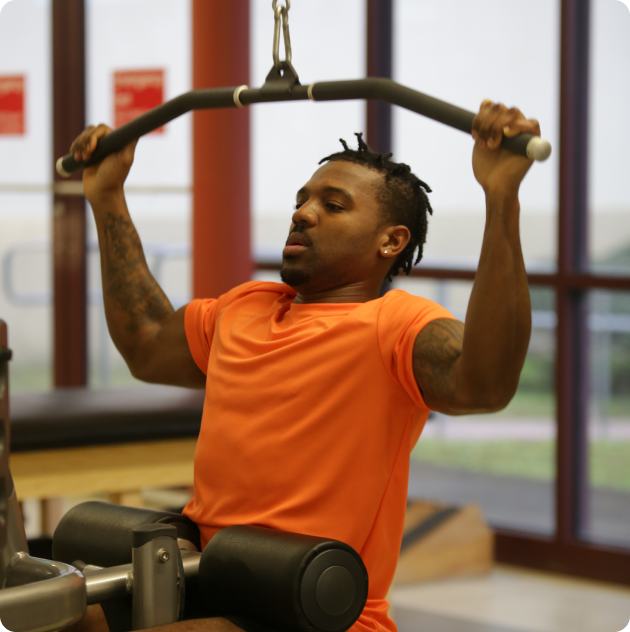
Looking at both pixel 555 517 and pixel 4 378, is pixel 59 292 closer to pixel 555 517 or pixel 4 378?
pixel 555 517

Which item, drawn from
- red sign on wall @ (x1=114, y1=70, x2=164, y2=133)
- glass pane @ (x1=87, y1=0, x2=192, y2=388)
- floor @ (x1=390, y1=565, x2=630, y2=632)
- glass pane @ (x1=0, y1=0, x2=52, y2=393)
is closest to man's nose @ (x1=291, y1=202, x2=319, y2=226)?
floor @ (x1=390, y1=565, x2=630, y2=632)

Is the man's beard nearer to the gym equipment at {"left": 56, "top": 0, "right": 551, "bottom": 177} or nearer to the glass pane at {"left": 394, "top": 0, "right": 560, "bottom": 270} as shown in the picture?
the gym equipment at {"left": 56, "top": 0, "right": 551, "bottom": 177}

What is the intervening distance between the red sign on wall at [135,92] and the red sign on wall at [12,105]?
473mm

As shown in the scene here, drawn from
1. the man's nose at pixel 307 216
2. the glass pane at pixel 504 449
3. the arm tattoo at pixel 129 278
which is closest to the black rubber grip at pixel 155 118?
the arm tattoo at pixel 129 278

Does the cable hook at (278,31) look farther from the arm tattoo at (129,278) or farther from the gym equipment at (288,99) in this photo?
the arm tattoo at (129,278)

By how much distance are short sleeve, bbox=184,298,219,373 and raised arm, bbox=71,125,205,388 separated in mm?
23

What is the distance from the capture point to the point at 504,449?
373 centimetres

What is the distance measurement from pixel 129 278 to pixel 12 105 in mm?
3176

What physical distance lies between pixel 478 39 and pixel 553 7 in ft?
1.06

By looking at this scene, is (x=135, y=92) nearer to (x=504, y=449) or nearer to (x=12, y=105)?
(x=12, y=105)

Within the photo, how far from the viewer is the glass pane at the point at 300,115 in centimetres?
388

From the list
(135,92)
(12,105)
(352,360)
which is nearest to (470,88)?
(135,92)

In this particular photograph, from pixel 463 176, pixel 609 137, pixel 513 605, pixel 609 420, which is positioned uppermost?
pixel 609 137

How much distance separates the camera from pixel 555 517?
345 cm
